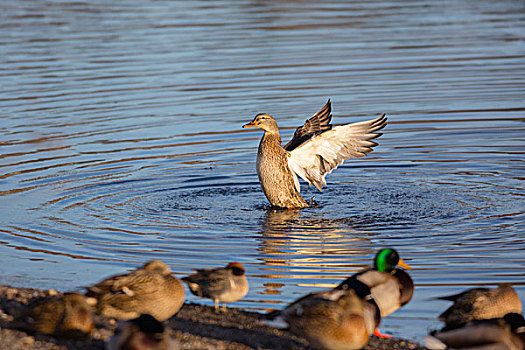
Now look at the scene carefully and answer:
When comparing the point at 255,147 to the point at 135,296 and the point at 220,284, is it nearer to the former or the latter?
the point at 220,284

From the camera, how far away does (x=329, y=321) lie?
5.32 metres

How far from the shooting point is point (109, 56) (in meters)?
20.9

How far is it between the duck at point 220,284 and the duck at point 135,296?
31 cm

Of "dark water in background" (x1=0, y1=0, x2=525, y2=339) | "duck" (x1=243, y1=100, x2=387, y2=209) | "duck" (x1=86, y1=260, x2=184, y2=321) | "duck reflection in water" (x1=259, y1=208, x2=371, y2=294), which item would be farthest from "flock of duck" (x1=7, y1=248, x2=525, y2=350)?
"duck" (x1=243, y1=100, x2=387, y2=209)

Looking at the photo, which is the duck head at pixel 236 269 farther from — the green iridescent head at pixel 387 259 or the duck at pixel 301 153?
the duck at pixel 301 153

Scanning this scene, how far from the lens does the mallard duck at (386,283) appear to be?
5891 millimetres

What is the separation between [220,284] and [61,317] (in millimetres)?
1160

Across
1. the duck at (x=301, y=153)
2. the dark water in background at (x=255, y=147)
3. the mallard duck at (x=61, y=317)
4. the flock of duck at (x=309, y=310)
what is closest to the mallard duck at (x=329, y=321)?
the flock of duck at (x=309, y=310)

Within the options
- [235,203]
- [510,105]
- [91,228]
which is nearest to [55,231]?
[91,228]

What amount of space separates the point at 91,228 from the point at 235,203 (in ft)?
6.48

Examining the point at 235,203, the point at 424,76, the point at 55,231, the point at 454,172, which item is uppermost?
the point at 424,76

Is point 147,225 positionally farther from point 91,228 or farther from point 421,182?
point 421,182

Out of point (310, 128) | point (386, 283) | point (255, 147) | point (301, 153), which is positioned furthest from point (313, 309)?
point (255, 147)

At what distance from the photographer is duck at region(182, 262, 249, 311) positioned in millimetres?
6258
